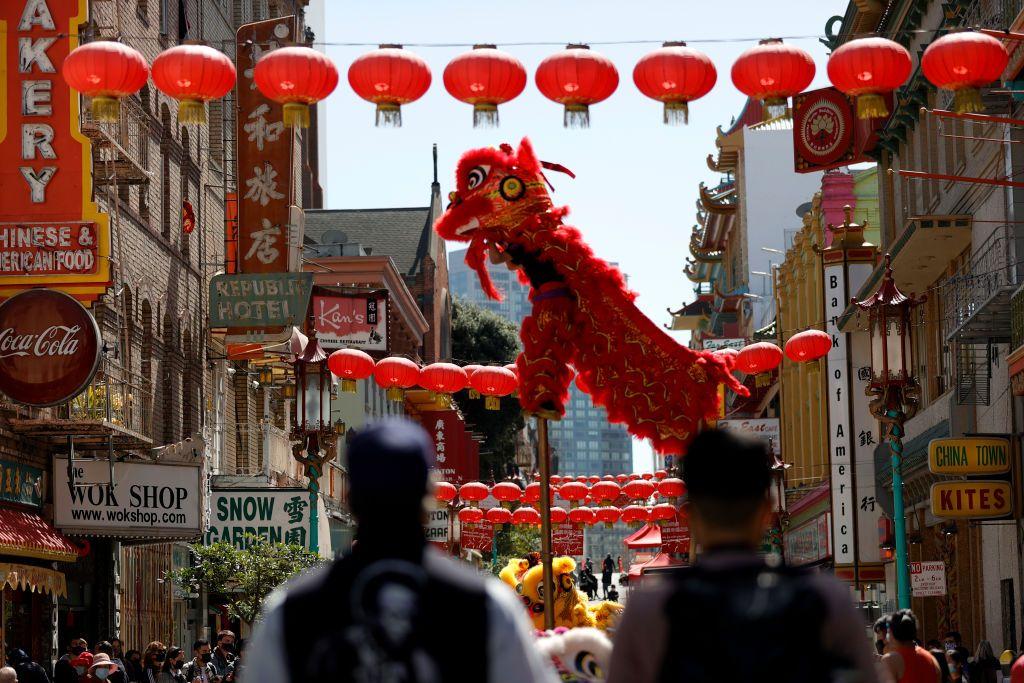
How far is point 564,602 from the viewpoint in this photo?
1338 cm

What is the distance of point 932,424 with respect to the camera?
3131 centimetres

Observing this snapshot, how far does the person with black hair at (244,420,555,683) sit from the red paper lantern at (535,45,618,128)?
1052cm

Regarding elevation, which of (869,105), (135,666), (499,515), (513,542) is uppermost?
(869,105)

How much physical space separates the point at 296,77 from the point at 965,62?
5.44m

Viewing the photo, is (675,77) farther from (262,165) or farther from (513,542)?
(513,542)

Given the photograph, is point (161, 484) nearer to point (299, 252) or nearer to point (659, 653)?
point (299, 252)

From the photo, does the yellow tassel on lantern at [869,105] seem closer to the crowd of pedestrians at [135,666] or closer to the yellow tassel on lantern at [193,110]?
the yellow tassel on lantern at [193,110]

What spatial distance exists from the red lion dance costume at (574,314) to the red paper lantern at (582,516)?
20.9m

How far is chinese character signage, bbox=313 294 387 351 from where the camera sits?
1646 inches

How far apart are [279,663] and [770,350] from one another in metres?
16.9

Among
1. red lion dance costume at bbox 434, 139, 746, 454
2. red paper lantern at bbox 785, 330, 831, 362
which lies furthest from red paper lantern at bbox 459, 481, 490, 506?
red lion dance costume at bbox 434, 139, 746, 454

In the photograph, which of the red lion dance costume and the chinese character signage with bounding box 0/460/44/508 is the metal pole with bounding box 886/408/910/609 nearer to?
the red lion dance costume

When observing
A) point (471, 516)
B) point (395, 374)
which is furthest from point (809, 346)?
point (471, 516)

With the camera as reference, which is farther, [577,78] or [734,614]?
[577,78]
